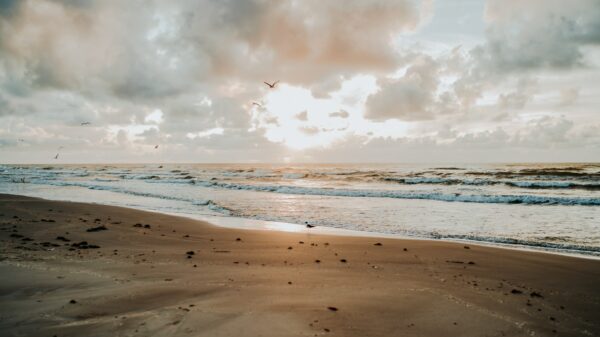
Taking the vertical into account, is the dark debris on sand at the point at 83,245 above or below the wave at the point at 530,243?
above

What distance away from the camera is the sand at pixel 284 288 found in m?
4.66

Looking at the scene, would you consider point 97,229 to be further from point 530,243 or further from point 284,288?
point 530,243

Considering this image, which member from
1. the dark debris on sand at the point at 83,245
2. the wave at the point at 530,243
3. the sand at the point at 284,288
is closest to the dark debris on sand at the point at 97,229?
the sand at the point at 284,288

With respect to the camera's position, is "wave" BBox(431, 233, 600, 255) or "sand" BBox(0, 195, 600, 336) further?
"wave" BBox(431, 233, 600, 255)

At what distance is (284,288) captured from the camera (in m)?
6.14

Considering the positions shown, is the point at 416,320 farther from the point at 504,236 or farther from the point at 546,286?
the point at 504,236

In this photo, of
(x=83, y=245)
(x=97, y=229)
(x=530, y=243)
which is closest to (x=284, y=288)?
(x=83, y=245)

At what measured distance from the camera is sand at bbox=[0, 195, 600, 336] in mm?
4664

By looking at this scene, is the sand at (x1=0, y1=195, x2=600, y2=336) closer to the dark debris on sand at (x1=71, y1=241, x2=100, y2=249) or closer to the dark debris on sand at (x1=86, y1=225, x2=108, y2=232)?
the dark debris on sand at (x1=71, y1=241, x2=100, y2=249)

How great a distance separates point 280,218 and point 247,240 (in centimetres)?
559

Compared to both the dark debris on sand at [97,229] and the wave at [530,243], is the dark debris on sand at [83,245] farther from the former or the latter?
the wave at [530,243]

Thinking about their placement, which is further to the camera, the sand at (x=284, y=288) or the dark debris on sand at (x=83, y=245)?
the dark debris on sand at (x=83, y=245)

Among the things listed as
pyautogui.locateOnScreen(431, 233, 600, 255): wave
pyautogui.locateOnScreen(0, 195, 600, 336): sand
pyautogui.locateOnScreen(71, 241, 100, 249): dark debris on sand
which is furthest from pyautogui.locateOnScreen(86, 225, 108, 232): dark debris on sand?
pyautogui.locateOnScreen(431, 233, 600, 255): wave

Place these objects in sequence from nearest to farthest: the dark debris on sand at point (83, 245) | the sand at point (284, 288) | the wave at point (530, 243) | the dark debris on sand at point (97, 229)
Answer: the sand at point (284, 288) < the dark debris on sand at point (83, 245) < the wave at point (530, 243) < the dark debris on sand at point (97, 229)
